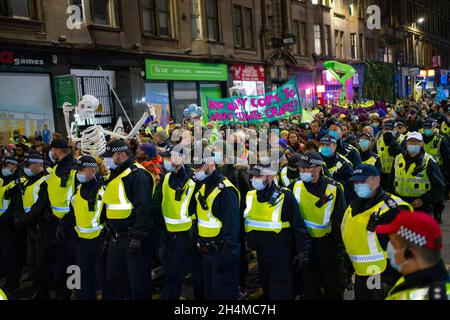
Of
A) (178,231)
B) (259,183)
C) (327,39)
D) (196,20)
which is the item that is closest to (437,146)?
(259,183)

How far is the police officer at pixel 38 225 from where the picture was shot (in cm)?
611

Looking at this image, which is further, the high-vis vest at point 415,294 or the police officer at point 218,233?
the police officer at point 218,233

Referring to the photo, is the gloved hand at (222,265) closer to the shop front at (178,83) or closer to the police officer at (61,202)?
the police officer at (61,202)

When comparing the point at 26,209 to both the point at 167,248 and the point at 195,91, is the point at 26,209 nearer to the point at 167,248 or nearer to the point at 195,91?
the point at 167,248

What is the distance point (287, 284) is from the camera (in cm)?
474

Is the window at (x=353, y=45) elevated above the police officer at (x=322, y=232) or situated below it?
above

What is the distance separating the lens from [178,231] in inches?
211

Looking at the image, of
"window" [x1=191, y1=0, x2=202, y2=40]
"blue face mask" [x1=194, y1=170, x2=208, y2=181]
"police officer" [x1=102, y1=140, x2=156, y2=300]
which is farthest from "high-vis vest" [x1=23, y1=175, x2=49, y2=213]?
"window" [x1=191, y1=0, x2=202, y2=40]

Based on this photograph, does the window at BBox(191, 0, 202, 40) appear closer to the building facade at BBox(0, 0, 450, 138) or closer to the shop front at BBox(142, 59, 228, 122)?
the building facade at BBox(0, 0, 450, 138)

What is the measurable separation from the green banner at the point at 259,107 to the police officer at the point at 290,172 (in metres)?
7.98

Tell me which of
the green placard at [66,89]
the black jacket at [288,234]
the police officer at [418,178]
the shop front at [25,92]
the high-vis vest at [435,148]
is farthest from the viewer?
the green placard at [66,89]

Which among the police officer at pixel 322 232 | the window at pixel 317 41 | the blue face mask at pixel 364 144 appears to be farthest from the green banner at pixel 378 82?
the police officer at pixel 322 232

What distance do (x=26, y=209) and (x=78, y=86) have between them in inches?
432

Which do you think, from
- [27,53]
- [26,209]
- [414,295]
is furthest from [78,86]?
[414,295]
